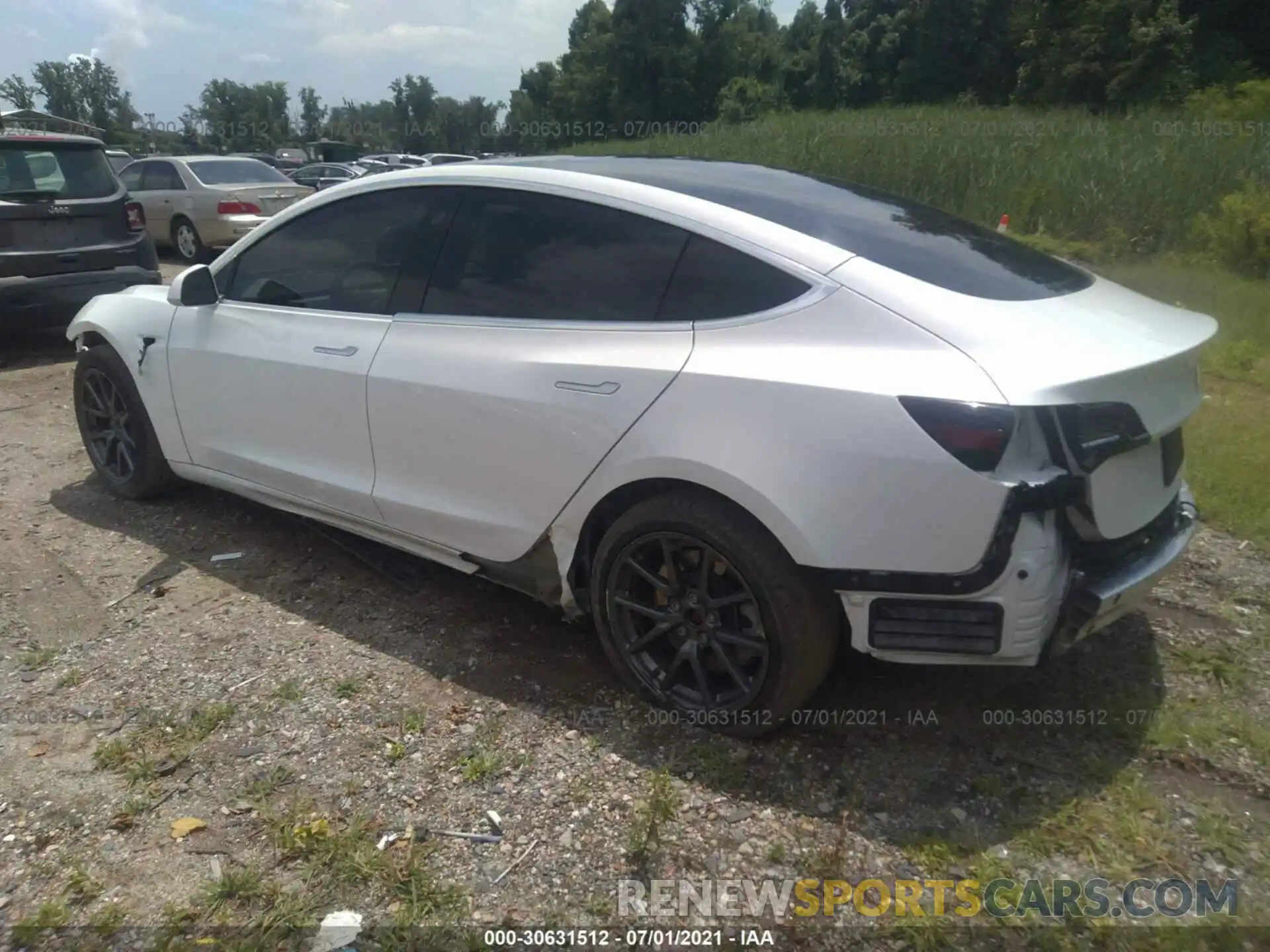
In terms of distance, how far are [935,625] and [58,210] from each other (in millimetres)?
8026

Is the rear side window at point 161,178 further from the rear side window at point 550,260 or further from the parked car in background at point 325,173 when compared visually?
the rear side window at point 550,260

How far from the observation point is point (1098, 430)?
7.69ft

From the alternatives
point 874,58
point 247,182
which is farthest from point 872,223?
point 874,58

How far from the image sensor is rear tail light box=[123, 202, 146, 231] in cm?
827

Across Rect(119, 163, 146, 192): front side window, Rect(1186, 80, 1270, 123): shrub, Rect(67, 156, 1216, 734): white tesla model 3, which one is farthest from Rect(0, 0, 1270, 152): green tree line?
Rect(67, 156, 1216, 734): white tesla model 3

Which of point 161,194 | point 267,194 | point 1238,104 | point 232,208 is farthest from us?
point 1238,104

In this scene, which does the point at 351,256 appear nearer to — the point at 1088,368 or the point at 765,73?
the point at 1088,368

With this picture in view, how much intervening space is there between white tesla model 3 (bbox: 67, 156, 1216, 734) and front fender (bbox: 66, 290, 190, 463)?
26.7 inches

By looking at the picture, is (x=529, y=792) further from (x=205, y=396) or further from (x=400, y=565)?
(x=205, y=396)

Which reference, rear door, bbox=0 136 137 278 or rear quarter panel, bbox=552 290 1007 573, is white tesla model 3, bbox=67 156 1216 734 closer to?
rear quarter panel, bbox=552 290 1007 573

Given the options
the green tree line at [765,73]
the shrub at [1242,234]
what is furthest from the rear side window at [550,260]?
the green tree line at [765,73]

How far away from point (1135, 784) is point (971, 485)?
42.6 inches

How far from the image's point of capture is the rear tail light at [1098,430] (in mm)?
2281

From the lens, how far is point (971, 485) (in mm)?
2254
